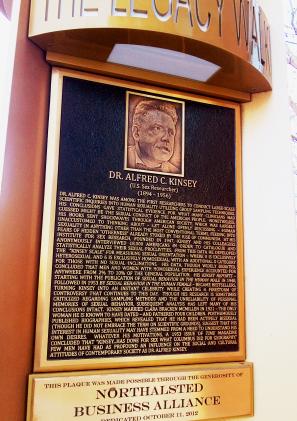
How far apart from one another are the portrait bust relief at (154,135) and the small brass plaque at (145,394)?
0.85m

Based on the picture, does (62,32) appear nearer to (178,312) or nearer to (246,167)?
(246,167)

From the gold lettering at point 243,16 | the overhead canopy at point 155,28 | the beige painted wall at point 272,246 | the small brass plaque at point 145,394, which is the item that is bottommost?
the small brass plaque at point 145,394

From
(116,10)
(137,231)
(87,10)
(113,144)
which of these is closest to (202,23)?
(116,10)

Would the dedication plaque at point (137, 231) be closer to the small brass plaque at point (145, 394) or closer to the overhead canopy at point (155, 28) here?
the small brass plaque at point (145, 394)

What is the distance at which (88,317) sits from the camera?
1.47 m

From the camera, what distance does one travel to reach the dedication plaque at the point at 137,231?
1468 millimetres

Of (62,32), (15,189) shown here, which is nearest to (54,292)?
(15,189)

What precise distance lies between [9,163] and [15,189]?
10cm

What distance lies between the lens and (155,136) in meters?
1.70

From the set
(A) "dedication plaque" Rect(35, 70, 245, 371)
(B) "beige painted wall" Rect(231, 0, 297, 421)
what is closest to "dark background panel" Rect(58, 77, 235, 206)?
(A) "dedication plaque" Rect(35, 70, 245, 371)

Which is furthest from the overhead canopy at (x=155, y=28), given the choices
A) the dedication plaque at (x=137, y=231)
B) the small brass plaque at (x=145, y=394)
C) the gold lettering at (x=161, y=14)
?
the small brass plaque at (x=145, y=394)

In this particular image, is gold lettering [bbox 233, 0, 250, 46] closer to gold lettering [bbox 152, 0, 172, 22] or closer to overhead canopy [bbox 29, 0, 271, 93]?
overhead canopy [bbox 29, 0, 271, 93]

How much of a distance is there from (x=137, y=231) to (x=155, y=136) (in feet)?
1.45

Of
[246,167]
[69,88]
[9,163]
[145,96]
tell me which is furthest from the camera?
[246,167]
